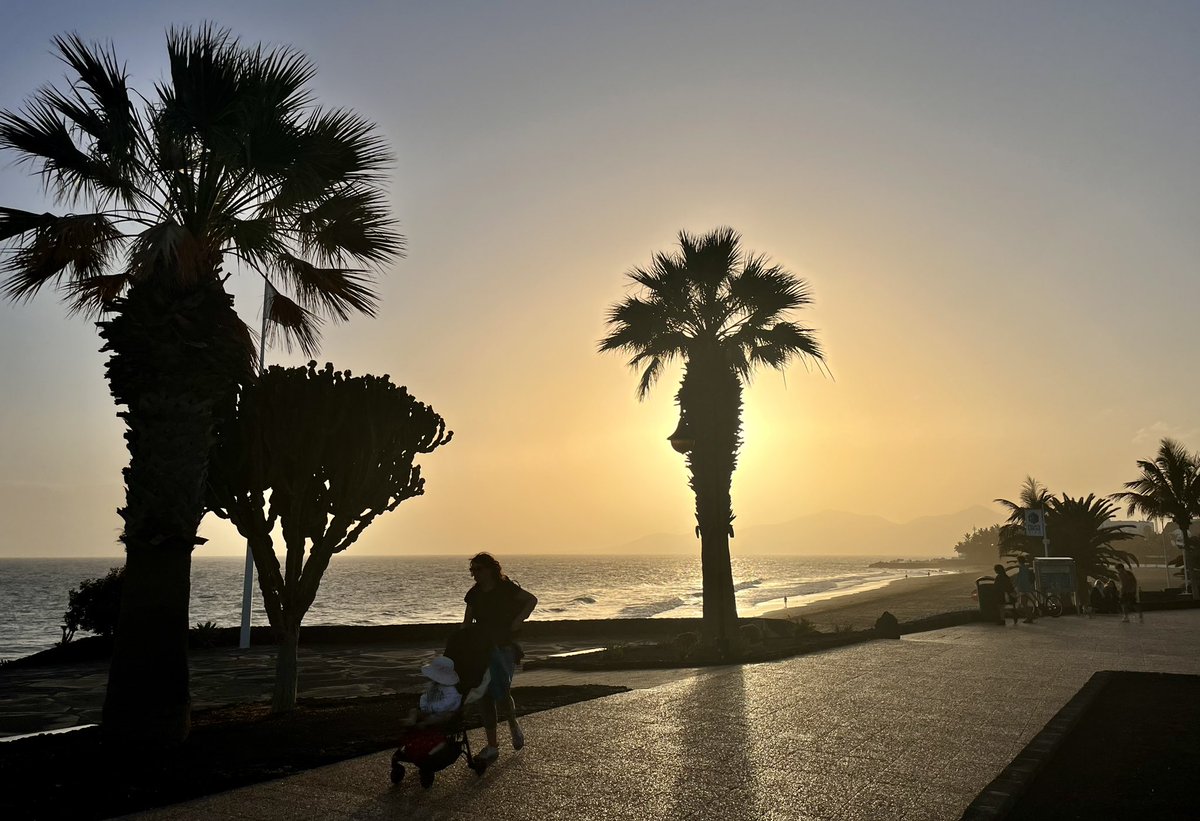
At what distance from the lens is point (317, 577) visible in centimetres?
1214

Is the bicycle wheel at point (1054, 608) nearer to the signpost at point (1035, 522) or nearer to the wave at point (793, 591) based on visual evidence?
the signpost at point (1035, 522)

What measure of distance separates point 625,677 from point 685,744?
6101 mm

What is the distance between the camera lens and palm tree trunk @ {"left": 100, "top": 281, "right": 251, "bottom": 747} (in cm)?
895

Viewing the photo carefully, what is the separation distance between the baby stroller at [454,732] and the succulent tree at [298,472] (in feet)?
17.5

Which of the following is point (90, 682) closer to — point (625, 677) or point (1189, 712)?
point (625, 677)

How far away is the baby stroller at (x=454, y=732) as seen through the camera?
6.33m

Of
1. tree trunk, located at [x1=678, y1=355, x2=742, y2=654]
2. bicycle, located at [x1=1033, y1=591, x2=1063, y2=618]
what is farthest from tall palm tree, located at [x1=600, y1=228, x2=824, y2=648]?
bicycle, located at [x1=1033, y1=591, x2=1063, y2=618]

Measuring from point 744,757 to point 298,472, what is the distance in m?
7.56

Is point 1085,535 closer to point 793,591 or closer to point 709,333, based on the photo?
point 709,333

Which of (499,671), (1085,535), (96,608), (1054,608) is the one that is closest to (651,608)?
(1085,535)

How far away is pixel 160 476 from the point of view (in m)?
9.37

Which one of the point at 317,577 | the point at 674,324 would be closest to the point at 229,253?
the point at 317,577

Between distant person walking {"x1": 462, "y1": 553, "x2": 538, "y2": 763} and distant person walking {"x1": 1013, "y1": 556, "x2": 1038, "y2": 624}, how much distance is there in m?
19.2

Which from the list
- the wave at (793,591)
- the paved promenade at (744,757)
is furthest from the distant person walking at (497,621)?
the wave at (793,591)
